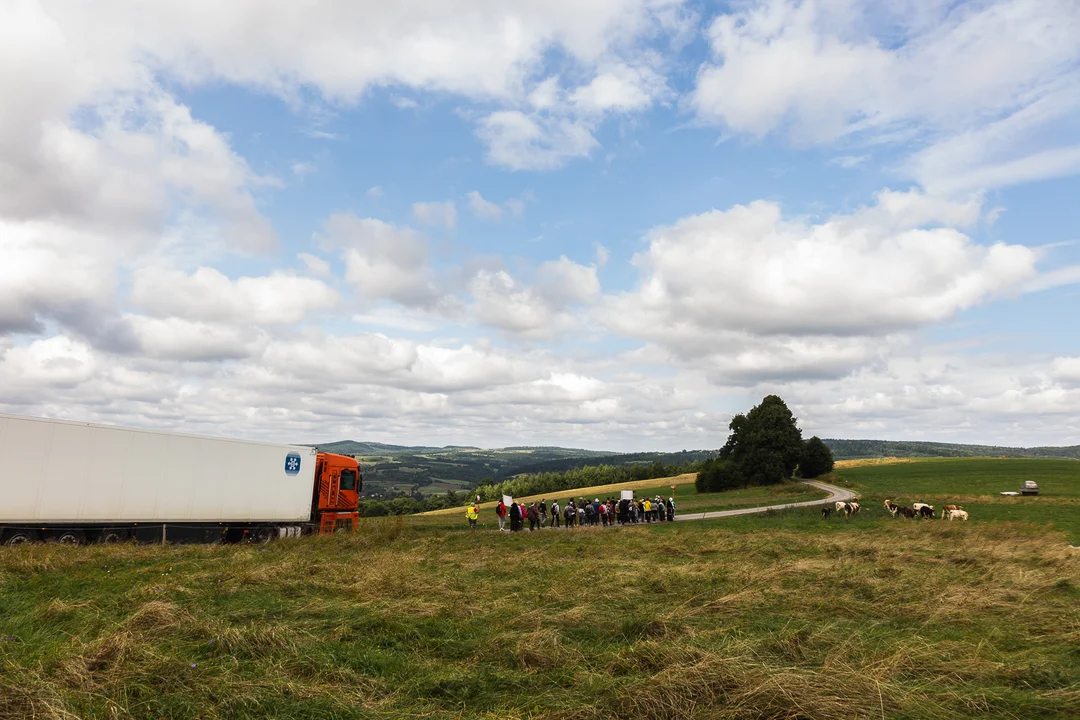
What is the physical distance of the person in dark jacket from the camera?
30.7 meters

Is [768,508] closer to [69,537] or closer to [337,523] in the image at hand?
[337,523]

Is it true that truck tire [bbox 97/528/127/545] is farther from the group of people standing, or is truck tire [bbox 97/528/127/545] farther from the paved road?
the paved road

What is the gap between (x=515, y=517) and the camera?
30.9m

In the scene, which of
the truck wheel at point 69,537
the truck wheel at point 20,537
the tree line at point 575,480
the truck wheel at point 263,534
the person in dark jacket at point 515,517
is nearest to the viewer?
the truck wheel at point 20,537

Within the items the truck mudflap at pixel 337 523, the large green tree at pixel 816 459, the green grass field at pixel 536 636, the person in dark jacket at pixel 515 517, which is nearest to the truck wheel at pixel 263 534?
the truck mudflap at pixel 337 523

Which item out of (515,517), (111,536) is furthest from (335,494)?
(111,536)

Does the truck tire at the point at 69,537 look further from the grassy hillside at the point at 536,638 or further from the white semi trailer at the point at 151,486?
the grassy hillside at the point at 536,638

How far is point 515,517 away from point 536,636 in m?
23.2

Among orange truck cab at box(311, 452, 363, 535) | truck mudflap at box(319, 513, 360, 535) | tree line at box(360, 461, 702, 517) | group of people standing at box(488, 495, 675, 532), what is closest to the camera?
truck mudflap at box(319, 513, 360, 535)

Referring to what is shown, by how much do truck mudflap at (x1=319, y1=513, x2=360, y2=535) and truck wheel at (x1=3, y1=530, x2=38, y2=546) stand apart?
1054 centimetres

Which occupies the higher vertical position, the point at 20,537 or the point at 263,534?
the point at 20,537

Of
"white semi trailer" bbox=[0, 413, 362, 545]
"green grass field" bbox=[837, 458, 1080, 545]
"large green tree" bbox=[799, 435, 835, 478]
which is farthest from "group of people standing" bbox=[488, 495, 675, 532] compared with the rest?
"large green tree" bbox=[799, 435, 835, 478]

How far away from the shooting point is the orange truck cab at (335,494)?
2817 centimetres

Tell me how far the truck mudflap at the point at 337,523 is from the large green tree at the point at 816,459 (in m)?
66.2
